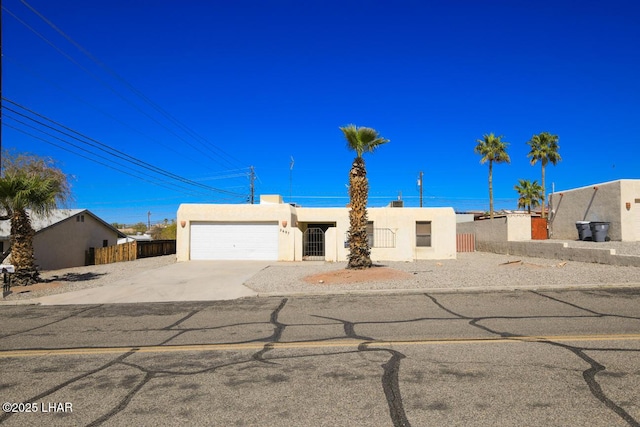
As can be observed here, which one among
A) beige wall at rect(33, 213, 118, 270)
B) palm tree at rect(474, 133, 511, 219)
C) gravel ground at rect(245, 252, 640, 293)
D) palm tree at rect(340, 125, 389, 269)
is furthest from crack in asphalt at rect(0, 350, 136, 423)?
palm tree at rect(474, 133, 511, 219)

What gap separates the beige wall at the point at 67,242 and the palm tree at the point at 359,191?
18.5 m

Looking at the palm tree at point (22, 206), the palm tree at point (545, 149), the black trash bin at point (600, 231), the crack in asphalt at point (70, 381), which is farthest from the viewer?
the palm tree at point (545, 149)

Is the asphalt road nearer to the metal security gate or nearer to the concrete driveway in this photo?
the concrete driveway

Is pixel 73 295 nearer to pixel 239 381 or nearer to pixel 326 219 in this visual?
pixel 239 381

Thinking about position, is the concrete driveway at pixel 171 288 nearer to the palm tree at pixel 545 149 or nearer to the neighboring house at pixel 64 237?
the neighboring house at pixel 64 237

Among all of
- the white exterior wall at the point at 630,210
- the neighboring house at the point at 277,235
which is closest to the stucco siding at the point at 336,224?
the neighboring house at the point at 277,235

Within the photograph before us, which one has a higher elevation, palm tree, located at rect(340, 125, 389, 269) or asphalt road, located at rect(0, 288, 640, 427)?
palm tree, located at rect(340, 125, 389, 269)

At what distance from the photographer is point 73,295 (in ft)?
43.6

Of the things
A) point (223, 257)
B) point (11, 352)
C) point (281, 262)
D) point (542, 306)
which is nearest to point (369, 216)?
point (281, 262)

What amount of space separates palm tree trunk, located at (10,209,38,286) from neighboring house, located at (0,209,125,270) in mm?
8746

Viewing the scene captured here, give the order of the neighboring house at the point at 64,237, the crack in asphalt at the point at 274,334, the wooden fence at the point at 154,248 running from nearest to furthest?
the crack in asphalt at the point at 274,334 < the neighboring house at the point at 64,237 < the wooden fence at the point at 154,248

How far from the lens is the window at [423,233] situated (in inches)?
969

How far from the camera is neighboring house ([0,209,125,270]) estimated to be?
26000 millimetres

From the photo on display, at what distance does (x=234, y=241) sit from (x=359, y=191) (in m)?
9.86
